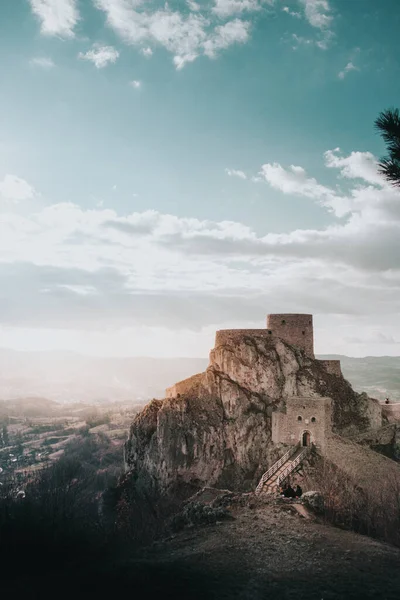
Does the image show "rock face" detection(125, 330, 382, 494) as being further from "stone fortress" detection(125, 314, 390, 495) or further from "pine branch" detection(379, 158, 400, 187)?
"pine branch" detection(379, 158, 400, 187)

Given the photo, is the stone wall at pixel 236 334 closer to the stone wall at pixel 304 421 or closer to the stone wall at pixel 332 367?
the stone wall at pixel 332 367

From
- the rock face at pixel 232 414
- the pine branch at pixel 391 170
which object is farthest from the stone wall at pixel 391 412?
the pine branch at pixel 391 170

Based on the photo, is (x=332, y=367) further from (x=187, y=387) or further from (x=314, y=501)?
(x=314, y=501)

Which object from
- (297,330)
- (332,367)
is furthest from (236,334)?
(332,367)

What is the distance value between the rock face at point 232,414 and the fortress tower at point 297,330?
818 millimetres

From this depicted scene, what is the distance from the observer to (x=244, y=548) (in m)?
24.3

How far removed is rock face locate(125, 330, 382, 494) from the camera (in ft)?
183

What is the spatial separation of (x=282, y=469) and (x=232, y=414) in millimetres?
15352

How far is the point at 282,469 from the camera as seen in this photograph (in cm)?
4291

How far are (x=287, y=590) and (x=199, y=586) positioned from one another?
3521 millimetres

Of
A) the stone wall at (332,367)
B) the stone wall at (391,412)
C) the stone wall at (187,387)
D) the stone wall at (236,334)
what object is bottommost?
the stone wall at (391,412)

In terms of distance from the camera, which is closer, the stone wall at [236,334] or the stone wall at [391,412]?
the stone wall at [391,412]

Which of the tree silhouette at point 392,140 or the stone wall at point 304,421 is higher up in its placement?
the tree silhouette at point 392,140

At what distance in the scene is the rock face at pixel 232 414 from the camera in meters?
55.7
